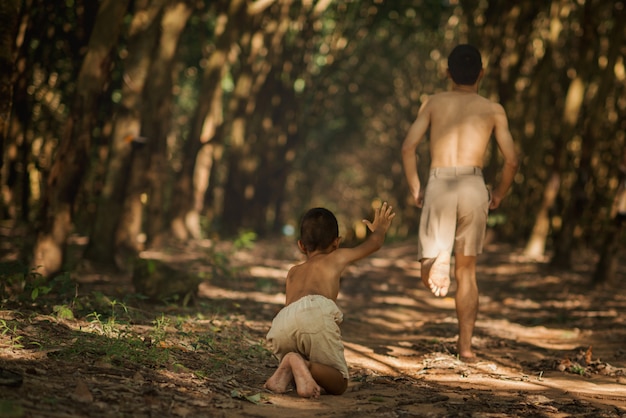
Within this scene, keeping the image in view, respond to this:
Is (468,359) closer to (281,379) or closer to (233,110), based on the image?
(281,379)

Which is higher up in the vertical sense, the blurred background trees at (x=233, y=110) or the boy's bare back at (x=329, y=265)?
the blurred background trees at (x=233, y=110)

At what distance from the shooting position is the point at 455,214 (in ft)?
22.9

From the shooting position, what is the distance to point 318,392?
17.4 ft

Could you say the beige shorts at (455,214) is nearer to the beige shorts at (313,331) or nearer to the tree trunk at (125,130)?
the beige shorts at (313,331)

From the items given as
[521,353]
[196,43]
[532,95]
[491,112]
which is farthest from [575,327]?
[196,43]

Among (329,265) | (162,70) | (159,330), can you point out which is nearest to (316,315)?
(329,265)

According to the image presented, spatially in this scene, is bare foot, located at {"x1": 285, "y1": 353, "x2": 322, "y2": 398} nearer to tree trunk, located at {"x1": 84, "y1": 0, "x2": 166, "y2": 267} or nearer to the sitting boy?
the sitting boy

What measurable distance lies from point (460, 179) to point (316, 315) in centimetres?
210

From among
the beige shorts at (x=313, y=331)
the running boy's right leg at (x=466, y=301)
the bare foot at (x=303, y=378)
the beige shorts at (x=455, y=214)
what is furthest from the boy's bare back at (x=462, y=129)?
the bare foot at (x=303, y=378)

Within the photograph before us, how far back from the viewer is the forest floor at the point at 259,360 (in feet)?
15.3

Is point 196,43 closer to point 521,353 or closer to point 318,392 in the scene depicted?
point 521,353

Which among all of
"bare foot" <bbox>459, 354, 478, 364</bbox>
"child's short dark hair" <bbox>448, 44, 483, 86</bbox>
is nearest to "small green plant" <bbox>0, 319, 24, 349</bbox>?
"bare foot" <bbox>459, 354, 478, 364</bbox>

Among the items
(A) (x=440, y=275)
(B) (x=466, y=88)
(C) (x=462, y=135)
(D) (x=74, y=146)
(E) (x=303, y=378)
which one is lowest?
(E) (x=303, y=378)

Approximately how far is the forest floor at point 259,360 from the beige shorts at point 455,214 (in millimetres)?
885
